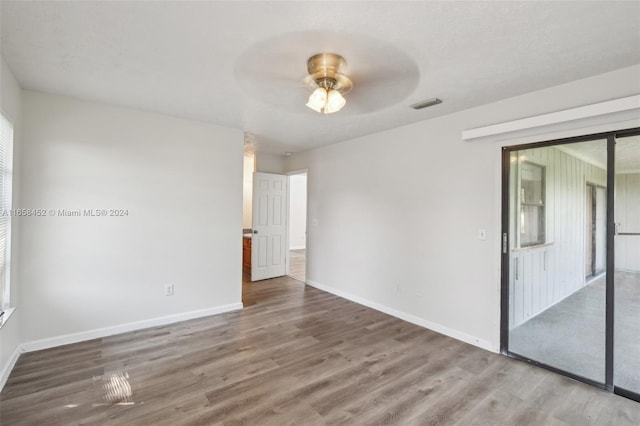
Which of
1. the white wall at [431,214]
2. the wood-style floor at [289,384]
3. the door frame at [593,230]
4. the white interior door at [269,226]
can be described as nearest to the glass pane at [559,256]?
the door frame at [593,230]

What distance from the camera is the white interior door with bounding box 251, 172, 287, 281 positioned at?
548 centimetres

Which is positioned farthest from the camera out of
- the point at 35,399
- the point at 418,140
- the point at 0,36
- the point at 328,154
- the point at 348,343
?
the point at 328,154

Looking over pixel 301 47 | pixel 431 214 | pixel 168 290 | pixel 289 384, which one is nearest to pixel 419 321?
pixel 431 214

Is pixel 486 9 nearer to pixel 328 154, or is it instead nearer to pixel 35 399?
pixel 328 154

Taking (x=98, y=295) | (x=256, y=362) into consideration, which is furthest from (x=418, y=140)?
(x=98, y=295)

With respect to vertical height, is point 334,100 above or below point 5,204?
above

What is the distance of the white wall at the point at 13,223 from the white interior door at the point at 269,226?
3.20 metres

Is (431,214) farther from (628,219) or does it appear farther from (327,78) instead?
(327,78)

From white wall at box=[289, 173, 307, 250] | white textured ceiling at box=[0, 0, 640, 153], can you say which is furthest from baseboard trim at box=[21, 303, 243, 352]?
white wall at box=[289, 173, 307, 250]

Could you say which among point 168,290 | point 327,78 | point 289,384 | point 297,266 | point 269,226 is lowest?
point 289,384

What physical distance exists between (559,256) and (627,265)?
0.45m

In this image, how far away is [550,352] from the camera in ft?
8.64

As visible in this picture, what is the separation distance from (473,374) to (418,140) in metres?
2.52

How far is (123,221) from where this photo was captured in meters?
3.17
